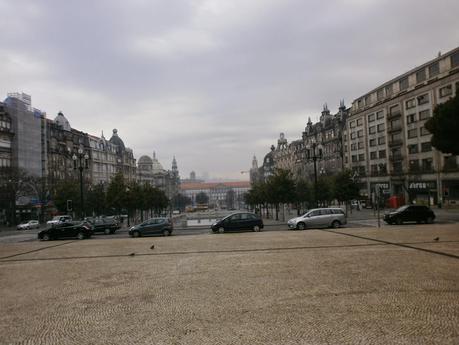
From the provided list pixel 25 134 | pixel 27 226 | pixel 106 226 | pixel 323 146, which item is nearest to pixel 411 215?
pixel 106 226

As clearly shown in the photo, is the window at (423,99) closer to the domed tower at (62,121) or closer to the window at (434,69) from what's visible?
the window at (434,69)

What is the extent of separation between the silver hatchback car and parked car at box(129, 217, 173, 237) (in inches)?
378

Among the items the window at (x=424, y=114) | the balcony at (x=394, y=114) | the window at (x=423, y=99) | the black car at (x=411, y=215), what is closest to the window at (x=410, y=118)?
the window at (x=424, y=114)

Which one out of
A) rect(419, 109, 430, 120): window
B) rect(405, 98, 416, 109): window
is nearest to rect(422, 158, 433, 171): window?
rect(419, 109, 430, 120): window

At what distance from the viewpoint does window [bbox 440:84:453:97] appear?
6338cm

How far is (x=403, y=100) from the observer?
252ft

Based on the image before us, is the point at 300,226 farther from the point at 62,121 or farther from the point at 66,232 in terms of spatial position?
the point at 62,121

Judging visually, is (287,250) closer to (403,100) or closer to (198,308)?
(198,308)

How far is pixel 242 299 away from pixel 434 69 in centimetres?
6915

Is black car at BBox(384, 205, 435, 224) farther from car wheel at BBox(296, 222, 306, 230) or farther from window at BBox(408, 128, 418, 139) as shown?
window at BBox(408, 128, 418, 139)

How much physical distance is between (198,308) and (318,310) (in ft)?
8.01

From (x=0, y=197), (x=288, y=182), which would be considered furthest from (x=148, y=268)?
(x=0, y=197)

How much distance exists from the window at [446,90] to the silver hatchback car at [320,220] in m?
40.7

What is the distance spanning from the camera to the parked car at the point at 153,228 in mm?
33719
